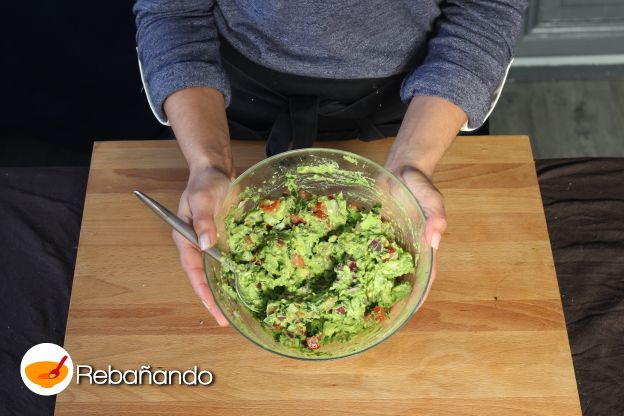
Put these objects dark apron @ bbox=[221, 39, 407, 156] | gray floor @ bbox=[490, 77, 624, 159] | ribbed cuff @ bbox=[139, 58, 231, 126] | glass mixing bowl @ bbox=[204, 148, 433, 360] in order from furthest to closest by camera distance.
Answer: gray floor @ bbox=[490, 77, 624, 159] → dark apron @ bbox=[221, 39, 407, 156] → ribbed cuff @ bbox=[139, 58, 231, 126] → glass mixing bowl @ bbox=[204, 148, 433, 360]

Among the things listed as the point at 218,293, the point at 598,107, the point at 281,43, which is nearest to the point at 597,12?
the point at 598,107

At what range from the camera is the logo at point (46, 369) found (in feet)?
3.86

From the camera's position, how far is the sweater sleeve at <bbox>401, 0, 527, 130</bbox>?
3.95ft

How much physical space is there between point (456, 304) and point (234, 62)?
2.25 ft

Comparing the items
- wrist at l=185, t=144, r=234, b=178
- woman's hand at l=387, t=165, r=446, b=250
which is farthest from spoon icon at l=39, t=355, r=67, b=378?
woman's hand at l=387, t=165, r=446, b=250

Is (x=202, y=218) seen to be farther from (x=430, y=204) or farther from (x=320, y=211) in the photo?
(x=430, y=204)

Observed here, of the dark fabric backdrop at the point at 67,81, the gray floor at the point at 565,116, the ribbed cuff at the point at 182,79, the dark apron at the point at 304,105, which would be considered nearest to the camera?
the ribbed cuff at the point at 182,79

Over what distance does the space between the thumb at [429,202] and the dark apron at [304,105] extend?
0.27m

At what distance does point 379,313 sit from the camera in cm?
106

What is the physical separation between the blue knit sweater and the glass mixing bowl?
218 millimetres

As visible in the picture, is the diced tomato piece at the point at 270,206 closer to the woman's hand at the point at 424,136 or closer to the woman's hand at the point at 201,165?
the woman's hand at the point at 201,165

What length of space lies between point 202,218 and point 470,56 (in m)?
0.59

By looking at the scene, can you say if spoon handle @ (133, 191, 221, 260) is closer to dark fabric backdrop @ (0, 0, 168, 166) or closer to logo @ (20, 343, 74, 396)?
logo @ (20, 343, 74, 396)

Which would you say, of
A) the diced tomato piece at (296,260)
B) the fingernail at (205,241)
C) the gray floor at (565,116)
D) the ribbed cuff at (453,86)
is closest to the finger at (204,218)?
the fingernail at (205,241)
